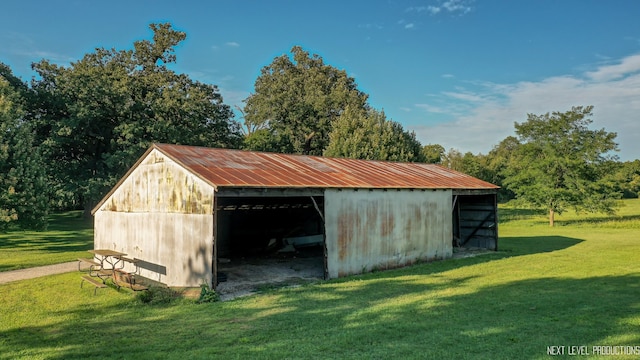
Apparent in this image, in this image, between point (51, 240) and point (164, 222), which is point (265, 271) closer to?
point (164, 222)

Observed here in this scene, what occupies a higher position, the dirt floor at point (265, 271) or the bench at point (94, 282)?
the bench at point (94, 282)

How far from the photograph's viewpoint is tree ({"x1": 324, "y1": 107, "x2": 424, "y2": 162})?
37312 mm

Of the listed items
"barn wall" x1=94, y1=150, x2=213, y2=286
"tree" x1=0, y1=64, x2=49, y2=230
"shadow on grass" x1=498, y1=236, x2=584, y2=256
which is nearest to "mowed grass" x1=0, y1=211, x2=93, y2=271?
"tree" x1=0, y1=64, x2=49, y2=230

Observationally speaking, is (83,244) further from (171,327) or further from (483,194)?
(483,194)

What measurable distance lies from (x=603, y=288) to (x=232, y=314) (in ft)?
30.4

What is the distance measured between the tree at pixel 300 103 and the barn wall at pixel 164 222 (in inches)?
1220

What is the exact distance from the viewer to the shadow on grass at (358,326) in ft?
21.1

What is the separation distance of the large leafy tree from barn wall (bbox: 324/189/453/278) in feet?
73.6

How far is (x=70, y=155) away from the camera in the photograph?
113 feet

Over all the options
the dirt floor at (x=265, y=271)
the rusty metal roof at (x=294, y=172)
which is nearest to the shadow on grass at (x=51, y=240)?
the dirt floor at (x=265, y=271)

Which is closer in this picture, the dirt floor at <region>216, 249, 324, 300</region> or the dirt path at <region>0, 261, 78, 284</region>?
the dirt floor at <region>216, 249, 324, 300</region>

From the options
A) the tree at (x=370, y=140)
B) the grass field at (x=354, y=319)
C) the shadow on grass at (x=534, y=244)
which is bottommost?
the shadow on grass at (x=534, y=244)

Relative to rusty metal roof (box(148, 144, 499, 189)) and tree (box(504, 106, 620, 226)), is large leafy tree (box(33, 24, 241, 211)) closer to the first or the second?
rusty metal roof (box(148, 144, 499, 189))

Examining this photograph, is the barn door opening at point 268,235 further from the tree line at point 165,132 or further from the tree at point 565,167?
the tree at point 565,167
